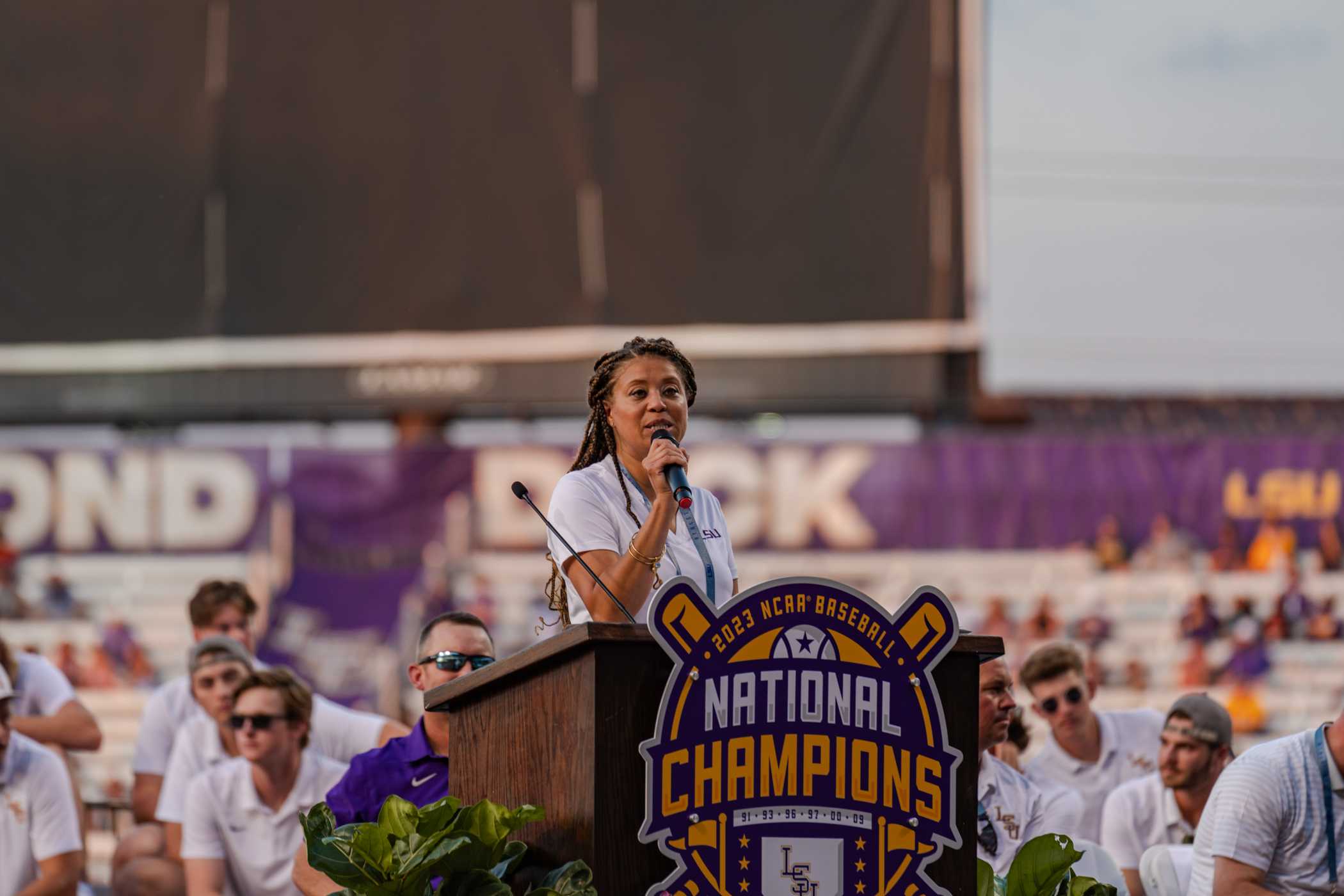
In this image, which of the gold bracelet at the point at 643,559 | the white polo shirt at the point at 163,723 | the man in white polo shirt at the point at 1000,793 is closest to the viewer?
the gold bracelet at the point at 643,559

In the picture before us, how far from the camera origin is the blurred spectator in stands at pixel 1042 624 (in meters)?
10.3

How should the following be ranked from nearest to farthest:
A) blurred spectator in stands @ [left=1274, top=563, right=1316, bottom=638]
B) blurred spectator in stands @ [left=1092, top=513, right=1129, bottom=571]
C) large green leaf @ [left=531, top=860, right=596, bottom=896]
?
large green leaf @ [left=531, top=860, right=596, bottom=896] < blurred spectator in stands @ [left=1274, top=563, right=1316, bottom=638] < blurred spectator in stands @ [left=1092, top=513, right=1129, bottom=571]

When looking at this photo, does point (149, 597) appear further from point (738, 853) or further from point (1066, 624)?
point (738, 853)

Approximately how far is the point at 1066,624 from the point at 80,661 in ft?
18.1

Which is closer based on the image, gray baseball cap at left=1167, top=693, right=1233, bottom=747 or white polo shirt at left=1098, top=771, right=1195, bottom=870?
gray baseball cap at left=1167, top=693, right=1233, bottom=747

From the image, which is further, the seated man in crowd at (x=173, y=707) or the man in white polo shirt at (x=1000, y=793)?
the seated man in crowd at (x=173, y=707)

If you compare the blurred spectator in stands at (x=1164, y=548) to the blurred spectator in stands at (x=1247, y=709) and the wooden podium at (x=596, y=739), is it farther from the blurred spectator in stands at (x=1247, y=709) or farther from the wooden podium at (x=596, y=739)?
the wooden podium at (x=596, y=739)

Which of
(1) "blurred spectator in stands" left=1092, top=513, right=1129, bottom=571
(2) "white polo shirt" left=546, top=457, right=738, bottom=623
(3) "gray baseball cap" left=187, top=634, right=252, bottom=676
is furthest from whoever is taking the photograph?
(1) "blurred spectator in stands" left=1092, top=513, right=1129, bottom=571

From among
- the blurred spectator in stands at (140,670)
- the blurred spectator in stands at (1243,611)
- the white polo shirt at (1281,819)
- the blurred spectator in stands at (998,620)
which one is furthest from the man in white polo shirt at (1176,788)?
the blurred spectator in stands at (140,670)

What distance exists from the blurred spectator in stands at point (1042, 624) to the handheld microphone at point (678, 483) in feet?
25.7

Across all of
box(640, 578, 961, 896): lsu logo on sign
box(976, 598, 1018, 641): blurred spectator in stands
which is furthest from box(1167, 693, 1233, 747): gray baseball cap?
box(976, 598, 1018, 641): blurred spectator in stands

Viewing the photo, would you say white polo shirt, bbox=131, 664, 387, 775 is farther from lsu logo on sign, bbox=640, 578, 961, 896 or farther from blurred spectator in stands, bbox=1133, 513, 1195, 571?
blurred spectator in stands, bbox=1133, 513, 1195, 571

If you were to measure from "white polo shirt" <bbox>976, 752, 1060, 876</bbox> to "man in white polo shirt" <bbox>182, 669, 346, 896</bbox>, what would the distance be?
6.57 ft

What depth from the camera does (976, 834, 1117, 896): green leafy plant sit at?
2.71 meters
